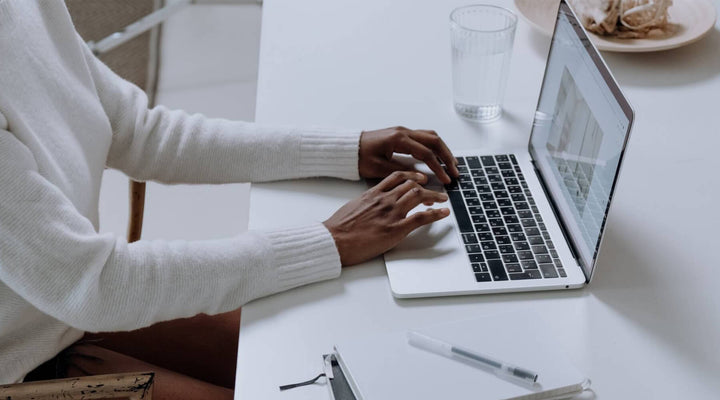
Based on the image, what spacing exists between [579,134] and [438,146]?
0.21 metres

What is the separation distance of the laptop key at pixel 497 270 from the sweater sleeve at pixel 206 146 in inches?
9.9

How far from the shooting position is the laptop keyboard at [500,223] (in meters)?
0.95

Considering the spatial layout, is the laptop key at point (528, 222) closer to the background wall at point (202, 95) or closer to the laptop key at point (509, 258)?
the laptop key at point (509, 258)

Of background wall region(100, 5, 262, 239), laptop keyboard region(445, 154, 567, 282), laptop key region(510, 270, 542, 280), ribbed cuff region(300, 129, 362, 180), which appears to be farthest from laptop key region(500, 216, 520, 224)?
background wall region(100, 5, 262, 239)

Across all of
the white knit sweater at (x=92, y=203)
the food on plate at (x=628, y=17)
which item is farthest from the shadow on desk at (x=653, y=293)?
the food on plate at (x=628, y=17)

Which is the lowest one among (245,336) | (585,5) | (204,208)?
(204,208)

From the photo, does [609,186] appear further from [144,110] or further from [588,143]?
[144,110]

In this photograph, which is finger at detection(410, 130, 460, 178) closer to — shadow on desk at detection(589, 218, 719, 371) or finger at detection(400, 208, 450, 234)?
finger at detection(400, 208, 450, 234)

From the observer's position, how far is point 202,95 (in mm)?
2604

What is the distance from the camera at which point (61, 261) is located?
0.87 metres

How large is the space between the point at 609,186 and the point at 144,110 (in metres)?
0.67

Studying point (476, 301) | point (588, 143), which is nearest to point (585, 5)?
point (588, 143)

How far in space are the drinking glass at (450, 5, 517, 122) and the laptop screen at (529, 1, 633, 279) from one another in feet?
0.32

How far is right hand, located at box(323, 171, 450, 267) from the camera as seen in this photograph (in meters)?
0.97
